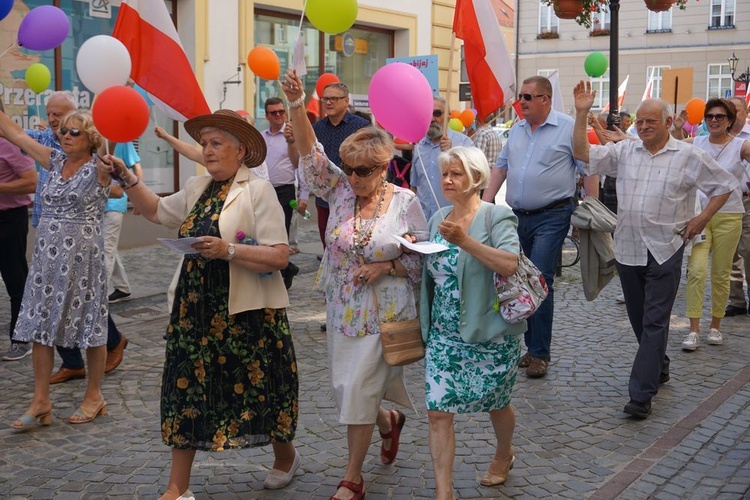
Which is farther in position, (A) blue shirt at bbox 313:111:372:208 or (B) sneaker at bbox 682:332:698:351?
(A) blue shirt at bbox 313:111:372:208

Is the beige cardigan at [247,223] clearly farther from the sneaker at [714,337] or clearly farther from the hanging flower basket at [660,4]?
the hanging flower basket at [660,4]

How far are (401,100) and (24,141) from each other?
2.53 meters

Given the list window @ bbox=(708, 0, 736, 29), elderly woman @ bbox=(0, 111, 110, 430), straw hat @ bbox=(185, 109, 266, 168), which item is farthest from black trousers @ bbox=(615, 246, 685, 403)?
window @ bbox=(708, 0, 736, 29)

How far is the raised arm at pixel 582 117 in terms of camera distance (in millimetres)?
6047

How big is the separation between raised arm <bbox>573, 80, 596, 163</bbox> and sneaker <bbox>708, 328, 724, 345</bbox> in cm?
248

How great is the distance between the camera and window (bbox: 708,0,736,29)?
4312 cm

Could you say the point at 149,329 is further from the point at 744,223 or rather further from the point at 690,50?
the point at 690,50

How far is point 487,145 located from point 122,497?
6.93 meters

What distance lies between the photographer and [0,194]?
689 cm

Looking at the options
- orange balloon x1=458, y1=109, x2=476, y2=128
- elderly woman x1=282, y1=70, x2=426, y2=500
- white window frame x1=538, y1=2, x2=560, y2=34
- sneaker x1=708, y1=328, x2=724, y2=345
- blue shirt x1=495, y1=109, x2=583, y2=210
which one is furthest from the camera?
white window frame x1=538, y1=2, x2=560, y2=34

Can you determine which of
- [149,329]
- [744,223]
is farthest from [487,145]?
[149,329]

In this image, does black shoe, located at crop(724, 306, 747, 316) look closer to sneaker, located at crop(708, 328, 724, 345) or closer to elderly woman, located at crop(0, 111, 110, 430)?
sneaker, located at crop(708, 328, 724, 345)

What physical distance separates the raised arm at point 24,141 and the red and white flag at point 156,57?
0.79m

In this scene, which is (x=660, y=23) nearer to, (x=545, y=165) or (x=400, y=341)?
(x=545, y=165)
